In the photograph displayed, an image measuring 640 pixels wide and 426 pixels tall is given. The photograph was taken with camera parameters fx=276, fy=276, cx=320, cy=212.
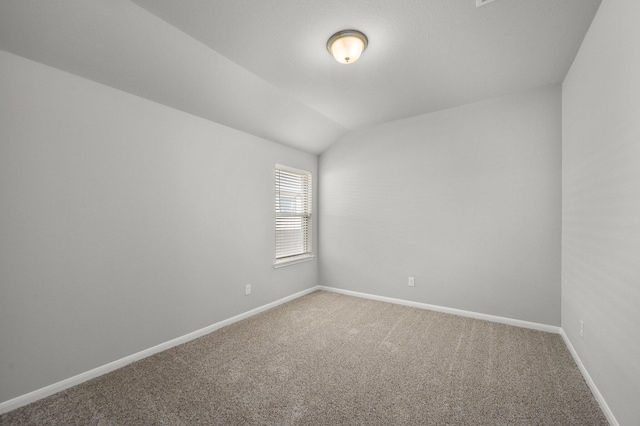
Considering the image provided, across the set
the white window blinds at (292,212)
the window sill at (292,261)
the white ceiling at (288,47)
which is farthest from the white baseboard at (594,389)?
the white window blinds at (292,212)

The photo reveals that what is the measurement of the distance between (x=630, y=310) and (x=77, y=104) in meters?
3.71

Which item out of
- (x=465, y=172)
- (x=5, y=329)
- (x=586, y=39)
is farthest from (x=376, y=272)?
(x=5, y=329)

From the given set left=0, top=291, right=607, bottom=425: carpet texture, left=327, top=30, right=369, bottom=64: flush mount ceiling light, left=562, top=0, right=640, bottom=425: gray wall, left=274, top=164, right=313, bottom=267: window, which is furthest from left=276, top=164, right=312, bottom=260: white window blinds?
left=562, top=0, right=640, bottom=425: gray wall

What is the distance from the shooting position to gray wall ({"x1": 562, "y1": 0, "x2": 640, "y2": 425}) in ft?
4.57

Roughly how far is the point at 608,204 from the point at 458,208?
1.67 meters

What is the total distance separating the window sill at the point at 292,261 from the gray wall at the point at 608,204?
3.08 metres

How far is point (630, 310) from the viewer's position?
1.42 meters

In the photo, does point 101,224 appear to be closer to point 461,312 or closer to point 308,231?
point 308,231

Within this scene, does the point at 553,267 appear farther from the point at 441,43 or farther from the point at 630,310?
the point at 441,43

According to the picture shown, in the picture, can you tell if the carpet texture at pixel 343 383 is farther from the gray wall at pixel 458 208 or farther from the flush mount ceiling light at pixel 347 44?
the flush mount ceiling light at pixel 347 44

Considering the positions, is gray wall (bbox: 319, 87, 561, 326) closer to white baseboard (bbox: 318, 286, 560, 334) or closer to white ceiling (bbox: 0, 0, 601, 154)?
white baseboard (bbox: 318, 286, 560, 334)

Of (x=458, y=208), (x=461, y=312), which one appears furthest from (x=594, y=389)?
(x=458, y=208)

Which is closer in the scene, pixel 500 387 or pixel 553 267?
pixel 500 387

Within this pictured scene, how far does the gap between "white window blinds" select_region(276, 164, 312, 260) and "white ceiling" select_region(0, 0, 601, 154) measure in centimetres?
112
